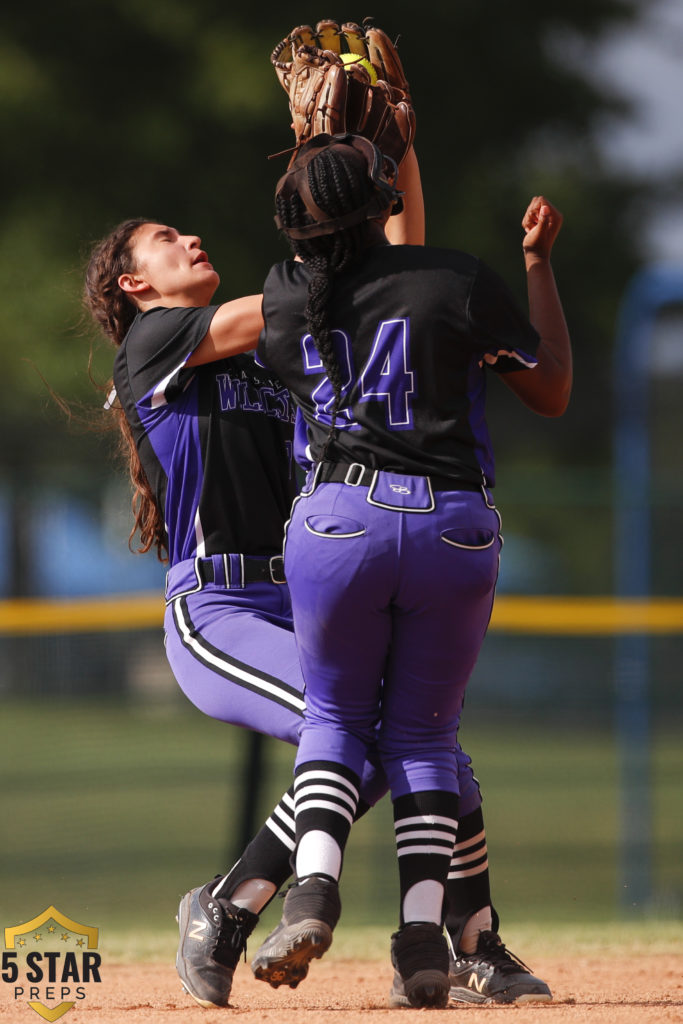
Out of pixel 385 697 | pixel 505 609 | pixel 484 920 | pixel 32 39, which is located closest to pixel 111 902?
pixel 505 609

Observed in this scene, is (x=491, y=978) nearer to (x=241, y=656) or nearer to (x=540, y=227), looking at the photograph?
(x=241, y=656)

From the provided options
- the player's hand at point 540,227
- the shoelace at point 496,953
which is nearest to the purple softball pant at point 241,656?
the shoelace at point 496,953

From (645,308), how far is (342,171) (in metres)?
7.37

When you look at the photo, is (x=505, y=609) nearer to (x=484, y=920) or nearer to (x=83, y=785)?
(x=83, y=785)

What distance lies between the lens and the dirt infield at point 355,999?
3.27 metres

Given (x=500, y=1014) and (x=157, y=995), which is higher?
(x=500, y=1014)

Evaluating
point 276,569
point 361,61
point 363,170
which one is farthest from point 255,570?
point 361,61

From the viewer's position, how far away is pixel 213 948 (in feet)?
11.8

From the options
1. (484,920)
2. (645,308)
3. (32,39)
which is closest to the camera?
(484,920)

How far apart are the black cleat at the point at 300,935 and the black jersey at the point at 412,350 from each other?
0.95 meters

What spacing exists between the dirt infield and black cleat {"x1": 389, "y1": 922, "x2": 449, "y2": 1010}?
5 cm

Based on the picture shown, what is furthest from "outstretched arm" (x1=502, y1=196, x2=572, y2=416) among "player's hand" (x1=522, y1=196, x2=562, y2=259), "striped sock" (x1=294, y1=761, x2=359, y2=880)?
"striped sock" (x1=294, y1=761, x2=359, y2=880)

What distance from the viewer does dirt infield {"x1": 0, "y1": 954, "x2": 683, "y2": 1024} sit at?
327 centimetres

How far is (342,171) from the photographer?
10.7ft
